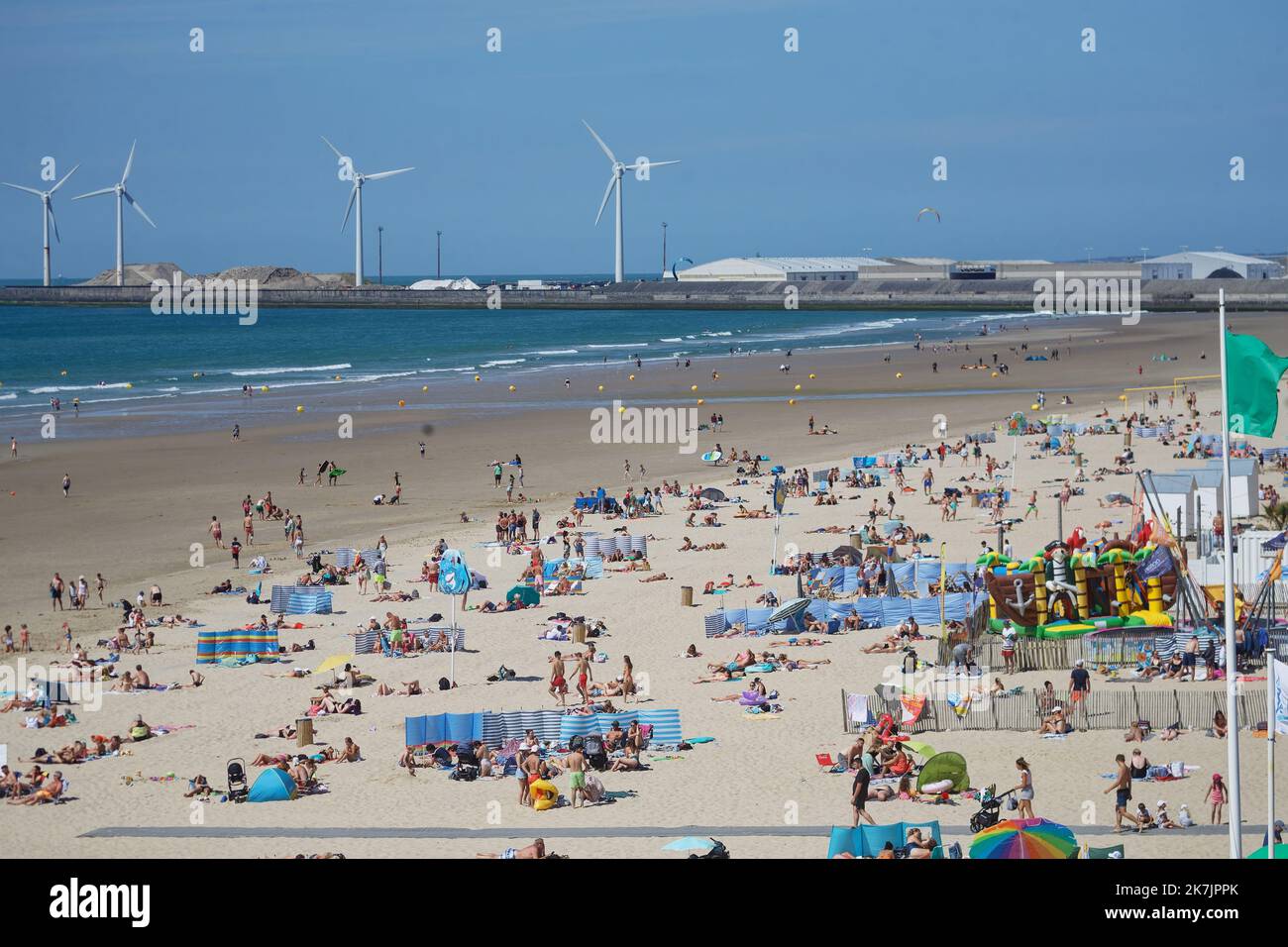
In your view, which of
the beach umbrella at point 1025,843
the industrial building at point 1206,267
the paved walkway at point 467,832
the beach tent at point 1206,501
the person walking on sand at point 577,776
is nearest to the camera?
Answer: the beach umbrella at point 1025,843

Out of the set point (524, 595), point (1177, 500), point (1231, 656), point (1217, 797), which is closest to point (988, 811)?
point (1217, 797)

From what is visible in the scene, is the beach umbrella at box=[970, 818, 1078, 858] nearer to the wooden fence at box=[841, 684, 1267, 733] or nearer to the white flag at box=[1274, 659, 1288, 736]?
the white flag at box=[1274, 659, 1288, 736]

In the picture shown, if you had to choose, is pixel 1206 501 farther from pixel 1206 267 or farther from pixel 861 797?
pixel 1206 267

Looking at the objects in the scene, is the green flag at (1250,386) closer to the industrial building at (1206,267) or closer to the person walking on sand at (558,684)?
the person walking on sand at (558,684)

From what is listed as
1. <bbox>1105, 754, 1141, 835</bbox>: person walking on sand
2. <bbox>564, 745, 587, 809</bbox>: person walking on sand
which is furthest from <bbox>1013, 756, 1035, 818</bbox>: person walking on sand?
<bbox>564, 745, 587, 809</bbox>: person walking on sand

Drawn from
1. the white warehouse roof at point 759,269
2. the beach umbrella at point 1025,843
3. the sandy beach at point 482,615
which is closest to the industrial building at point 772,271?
the white warehouse roof at point 759,269

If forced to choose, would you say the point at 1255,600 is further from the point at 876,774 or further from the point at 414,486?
the point at 414,486
